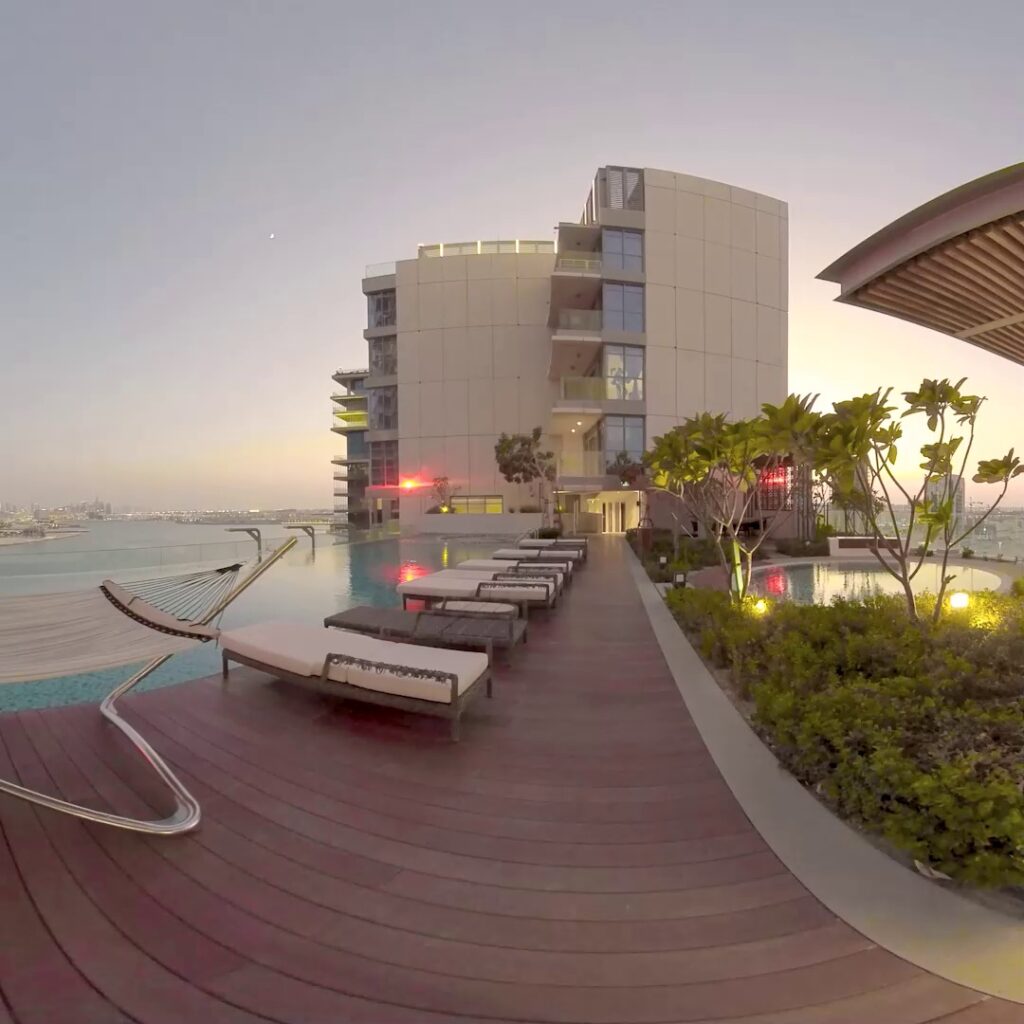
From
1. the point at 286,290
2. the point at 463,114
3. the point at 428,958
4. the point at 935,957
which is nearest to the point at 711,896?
the point at 935,957

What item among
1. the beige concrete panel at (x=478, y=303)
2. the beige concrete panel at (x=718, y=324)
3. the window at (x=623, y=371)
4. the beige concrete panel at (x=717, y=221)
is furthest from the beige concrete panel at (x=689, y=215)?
the beige concrete panel at (x=478, y=303)

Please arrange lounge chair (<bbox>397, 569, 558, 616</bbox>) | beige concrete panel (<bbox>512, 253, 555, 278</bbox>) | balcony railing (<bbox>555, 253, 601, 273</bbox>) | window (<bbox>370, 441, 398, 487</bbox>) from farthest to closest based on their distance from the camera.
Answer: window (<bbox>370, 441, 398, 487</bbox>) < beige concrete panel (<bbox>512, 253, 555, 278</bbox>) < balcony railing (<bbox>555, 253, 601, 273</bbox>) < lounge chair (<bbox>397, 569, 558, 616</bbox>)

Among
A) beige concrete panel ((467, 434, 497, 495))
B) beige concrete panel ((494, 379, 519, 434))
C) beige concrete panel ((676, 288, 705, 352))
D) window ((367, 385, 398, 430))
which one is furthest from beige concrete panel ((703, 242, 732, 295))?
window ((367, 385, 398, 430))

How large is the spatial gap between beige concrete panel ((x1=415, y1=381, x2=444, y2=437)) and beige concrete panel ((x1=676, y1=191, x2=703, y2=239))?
55.2 feet

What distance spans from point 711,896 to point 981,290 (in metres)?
4.33

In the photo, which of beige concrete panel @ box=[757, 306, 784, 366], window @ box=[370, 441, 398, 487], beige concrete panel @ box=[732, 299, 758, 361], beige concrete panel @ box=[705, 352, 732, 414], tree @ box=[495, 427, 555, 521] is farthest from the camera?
window @ box=[370, 441, 398, 487]

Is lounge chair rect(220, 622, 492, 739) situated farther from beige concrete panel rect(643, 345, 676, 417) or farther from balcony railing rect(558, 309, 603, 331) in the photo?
beige concrete panel rect(643, 345, 676, 417)

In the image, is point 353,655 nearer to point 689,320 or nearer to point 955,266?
point 955,266

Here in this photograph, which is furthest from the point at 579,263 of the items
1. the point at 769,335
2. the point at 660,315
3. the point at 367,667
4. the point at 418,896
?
the point at 418,896

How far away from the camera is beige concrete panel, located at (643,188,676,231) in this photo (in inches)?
995

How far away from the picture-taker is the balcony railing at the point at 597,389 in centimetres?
2419

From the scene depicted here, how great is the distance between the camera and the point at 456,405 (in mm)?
32219

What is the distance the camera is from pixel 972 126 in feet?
38.5

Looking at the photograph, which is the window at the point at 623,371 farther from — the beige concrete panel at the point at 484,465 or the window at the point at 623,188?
the beige concrete panel at the point at 484,465
